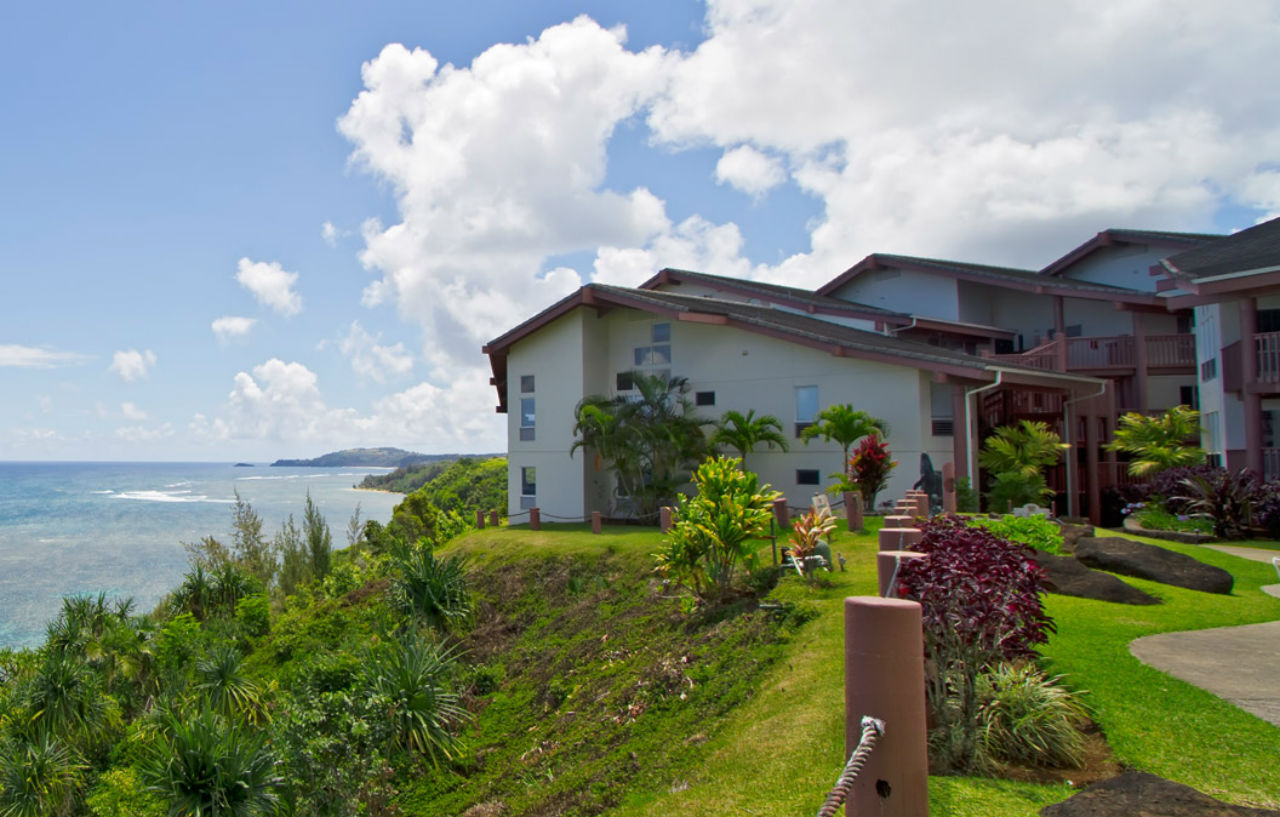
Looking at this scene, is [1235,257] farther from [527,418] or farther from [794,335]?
[527,418]

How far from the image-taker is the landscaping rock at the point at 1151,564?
11.5 metres

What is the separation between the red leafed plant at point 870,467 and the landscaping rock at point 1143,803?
14.1 meters

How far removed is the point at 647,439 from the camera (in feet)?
76.1

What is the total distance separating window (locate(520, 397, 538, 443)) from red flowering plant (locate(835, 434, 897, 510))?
1139 centimetres

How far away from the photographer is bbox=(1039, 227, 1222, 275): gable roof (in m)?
30.0

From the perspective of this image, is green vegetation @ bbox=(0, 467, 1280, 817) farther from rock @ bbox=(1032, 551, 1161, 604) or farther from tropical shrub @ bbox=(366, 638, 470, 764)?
rock @ bbox=(1032, 551, 1161, 604)

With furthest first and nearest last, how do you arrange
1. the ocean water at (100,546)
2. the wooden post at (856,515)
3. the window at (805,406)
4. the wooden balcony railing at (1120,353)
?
1. the ocean water at (100,546)
2. the wooden balcony railing at (1120,353)
3. the window at (805,406)
4. the wooden post at (856,515)

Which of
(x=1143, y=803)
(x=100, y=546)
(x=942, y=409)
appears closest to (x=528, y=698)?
(x=1143, y=803)

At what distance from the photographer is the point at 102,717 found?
17.1 metres

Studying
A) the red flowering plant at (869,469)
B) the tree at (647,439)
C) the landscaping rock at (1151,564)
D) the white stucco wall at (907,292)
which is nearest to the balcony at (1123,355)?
the white stucco wall at (907,292)

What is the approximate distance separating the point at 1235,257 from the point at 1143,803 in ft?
67.7

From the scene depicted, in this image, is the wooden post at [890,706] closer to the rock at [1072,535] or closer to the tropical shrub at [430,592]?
the rock at [1072,535]

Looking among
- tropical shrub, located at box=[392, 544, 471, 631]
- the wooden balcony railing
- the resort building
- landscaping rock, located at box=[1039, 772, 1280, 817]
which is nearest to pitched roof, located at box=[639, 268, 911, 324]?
the resort building

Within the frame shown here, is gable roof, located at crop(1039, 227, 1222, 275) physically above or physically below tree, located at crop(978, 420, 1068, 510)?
above
